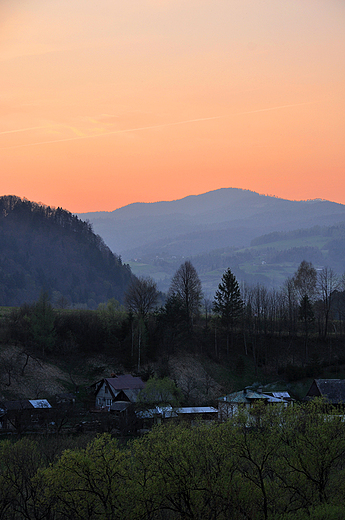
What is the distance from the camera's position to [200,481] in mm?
27781

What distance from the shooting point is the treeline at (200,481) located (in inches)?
1029

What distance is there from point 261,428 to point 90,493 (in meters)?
13.0

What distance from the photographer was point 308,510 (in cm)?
2538

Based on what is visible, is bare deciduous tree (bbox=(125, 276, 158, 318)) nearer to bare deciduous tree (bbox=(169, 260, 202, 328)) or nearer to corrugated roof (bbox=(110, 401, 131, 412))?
bare deciduous tree (bbox=(169, 260, 202, 328))

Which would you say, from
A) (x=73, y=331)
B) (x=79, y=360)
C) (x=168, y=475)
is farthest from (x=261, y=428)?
(x=73, y=331)

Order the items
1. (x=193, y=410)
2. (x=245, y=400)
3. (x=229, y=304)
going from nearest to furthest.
Answer: (x=193, y=410) < (x=245, y=400) < (x=229, y=304)

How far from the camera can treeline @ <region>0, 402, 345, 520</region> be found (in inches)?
1029

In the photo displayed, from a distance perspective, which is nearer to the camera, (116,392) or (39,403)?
(39,403)

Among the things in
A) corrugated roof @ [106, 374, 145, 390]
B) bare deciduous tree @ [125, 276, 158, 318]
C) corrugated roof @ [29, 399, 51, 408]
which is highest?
bare deciduous tree @ [125, 276, 158, 318]

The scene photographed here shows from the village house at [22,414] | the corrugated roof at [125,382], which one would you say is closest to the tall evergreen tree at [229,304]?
the corrugated roof at [125,382]

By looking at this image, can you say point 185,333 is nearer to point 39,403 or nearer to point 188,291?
point 188,291

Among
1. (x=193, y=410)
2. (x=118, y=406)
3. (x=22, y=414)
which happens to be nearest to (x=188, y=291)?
(x=118, y=406)

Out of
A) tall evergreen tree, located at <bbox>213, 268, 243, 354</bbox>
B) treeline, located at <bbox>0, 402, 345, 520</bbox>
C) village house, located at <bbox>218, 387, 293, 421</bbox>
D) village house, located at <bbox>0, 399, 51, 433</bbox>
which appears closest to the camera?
treeline, located at <bbox>0, 402, 345, 520</bbox>

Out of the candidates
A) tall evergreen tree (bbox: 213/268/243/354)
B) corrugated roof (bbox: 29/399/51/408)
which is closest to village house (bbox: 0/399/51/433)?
corrugated roof (bbox: 29/399/51/408)
